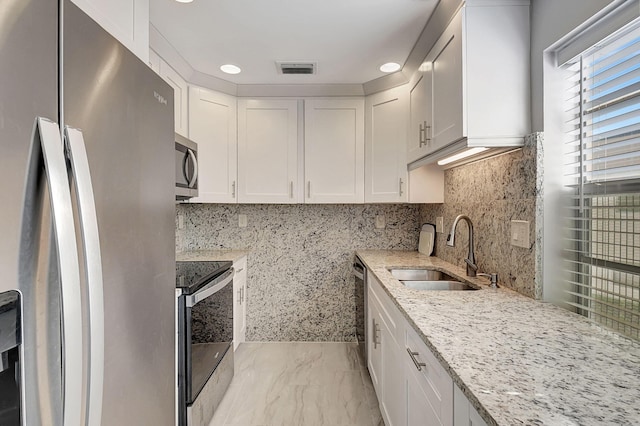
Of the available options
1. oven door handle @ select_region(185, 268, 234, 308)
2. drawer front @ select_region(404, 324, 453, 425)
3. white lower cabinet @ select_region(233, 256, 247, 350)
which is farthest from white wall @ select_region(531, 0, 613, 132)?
white lower cabinet @ select_region(233, 256, 247, 350)

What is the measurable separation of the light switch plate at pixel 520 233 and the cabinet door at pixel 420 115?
0.74 metres

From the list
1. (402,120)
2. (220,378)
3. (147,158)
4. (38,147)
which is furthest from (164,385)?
(402,120)

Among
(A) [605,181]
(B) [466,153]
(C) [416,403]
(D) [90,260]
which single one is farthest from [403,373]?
(D) [90,260]

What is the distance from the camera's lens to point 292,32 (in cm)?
206

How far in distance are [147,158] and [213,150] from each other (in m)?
1.91

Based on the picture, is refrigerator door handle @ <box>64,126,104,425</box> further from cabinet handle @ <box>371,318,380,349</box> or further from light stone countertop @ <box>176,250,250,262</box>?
light stone countertop @ <box>176,250,250,262</box>

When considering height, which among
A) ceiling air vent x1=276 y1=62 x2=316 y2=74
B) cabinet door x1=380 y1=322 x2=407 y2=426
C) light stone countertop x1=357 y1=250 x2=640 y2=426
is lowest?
cabinet door x1=380 y1=322 x2=407 y2=426

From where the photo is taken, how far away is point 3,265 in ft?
1.70

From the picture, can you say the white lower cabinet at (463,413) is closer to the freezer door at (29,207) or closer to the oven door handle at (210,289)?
the freezer door at (29,207)

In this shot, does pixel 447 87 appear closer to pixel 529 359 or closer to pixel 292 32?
pixel 292 32

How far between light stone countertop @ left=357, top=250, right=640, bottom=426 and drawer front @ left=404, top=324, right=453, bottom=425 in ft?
0.23

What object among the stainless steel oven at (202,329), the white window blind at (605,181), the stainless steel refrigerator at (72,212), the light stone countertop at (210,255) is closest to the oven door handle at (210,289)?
the stainless steel oven at (202,329)

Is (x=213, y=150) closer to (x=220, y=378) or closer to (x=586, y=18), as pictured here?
(x=220, y=378)

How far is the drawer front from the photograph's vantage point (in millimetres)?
929
